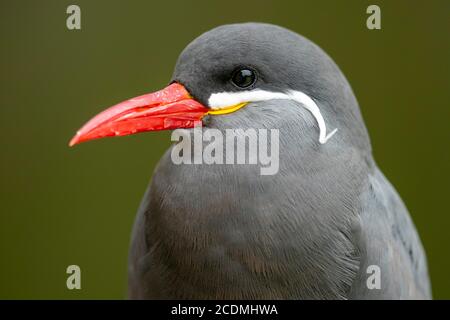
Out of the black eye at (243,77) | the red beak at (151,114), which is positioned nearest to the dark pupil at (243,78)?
the black eye at (243,77)

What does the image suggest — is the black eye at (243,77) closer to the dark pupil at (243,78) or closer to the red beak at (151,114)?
the dark pupil at (243,78)

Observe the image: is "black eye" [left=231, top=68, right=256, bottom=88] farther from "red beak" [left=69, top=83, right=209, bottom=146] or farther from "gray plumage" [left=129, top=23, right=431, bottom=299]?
"red beak" [left=69, top=83, right=209, bottom=146]

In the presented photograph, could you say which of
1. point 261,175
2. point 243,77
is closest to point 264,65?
point 243,77

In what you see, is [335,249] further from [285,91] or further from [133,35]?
[133,35]

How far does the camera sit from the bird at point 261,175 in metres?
2.39

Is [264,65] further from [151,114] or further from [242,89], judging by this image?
[151,114]

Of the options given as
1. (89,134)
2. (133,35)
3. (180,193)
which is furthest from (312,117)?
(133,35)

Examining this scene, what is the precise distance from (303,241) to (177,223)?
0.42m

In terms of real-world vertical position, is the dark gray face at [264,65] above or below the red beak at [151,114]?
above

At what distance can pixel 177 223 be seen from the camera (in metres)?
2.48

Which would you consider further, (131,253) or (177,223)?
(131,253)

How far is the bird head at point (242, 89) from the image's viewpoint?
2379 mm

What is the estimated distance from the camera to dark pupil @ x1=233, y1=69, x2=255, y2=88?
2.39 metres

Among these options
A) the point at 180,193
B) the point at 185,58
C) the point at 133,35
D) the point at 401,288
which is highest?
the point at 133,35
